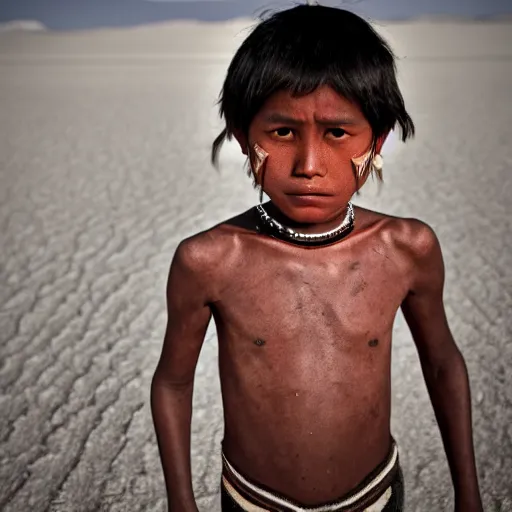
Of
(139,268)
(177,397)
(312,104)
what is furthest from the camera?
(139,268)

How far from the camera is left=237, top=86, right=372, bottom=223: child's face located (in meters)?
0.99

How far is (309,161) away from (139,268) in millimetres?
2637

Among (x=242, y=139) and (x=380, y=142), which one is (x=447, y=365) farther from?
(x=242, y=139)

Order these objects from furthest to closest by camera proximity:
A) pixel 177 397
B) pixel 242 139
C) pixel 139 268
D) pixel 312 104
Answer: pixel 139 268 → pixel 177 397 → pixel 242 139 → pixel 312 104

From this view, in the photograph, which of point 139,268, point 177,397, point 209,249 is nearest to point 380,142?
point 209,249

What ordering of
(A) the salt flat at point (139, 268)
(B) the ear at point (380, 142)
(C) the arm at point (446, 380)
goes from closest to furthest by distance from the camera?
1. (B) the ear at point (380, 142)
2. (C) the arm at point (446, 380)
3. (A) the salt flat at point (139, 268)

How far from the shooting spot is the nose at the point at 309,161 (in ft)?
3.24

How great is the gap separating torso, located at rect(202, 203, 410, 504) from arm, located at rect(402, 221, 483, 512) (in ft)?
0.20

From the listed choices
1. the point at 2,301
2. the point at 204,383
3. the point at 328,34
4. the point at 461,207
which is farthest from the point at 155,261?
the point at 328,34

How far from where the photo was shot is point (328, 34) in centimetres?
103

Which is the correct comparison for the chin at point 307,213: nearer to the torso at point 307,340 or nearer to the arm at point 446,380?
the torso at point 307,340

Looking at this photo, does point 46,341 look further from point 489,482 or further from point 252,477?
point 252,477

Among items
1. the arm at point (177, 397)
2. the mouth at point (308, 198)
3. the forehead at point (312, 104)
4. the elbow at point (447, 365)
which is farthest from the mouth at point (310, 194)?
the elbow at point (447, 365)

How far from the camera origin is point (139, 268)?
3539 mm
